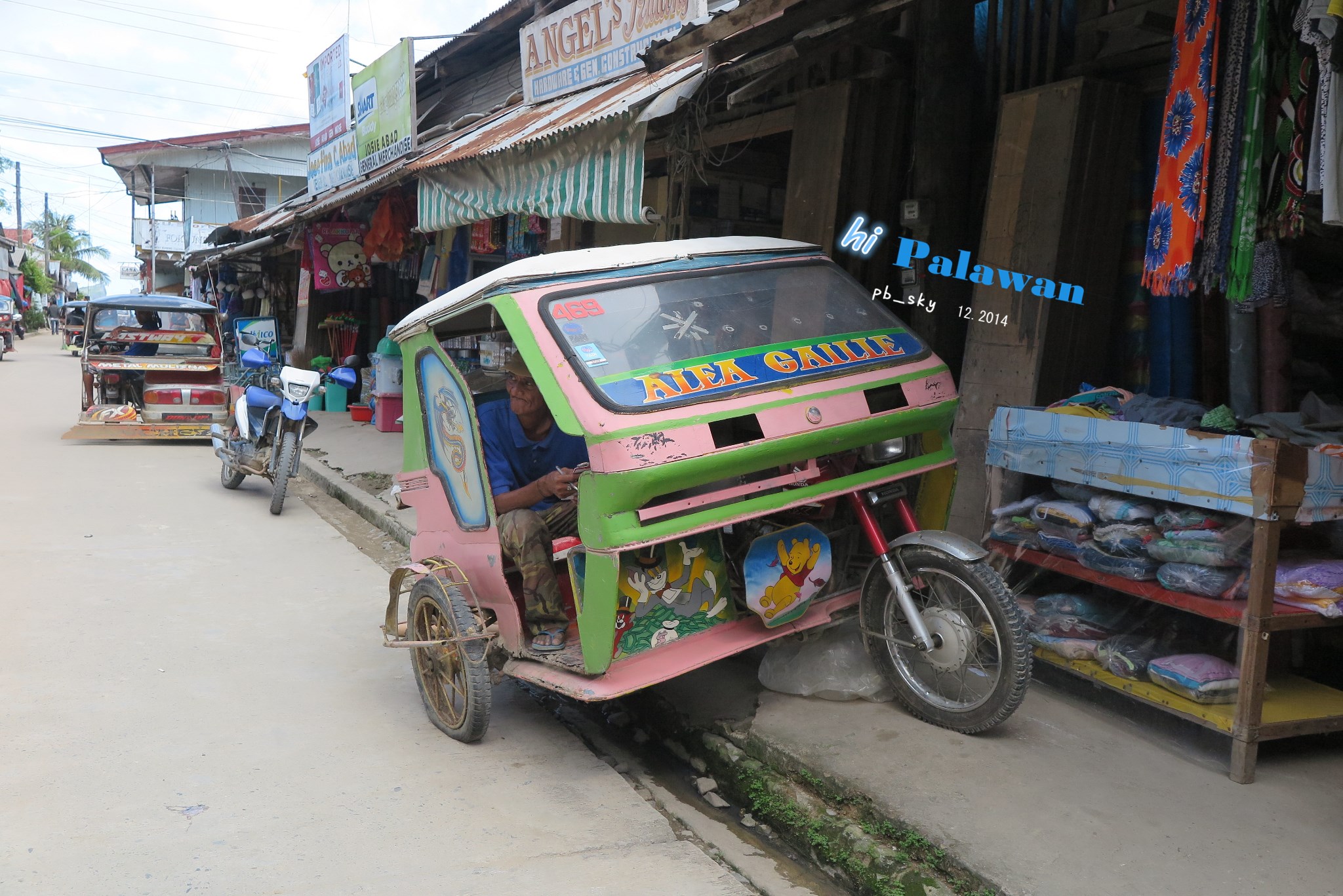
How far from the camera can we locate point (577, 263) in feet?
12.3

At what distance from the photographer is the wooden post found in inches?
127

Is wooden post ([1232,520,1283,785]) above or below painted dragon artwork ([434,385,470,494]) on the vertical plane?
below

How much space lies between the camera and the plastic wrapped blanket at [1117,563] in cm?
362

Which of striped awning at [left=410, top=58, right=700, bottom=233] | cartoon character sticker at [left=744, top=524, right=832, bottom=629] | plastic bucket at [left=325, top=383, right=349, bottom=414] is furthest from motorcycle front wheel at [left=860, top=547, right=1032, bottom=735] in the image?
plastic bucket at [left=325, top=383, right=349, bottom=414]

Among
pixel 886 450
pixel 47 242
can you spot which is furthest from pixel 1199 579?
pixel 47 242

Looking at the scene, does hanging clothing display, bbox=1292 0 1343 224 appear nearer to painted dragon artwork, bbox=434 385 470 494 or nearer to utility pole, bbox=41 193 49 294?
painted dragon artwork, bbox=434 385 470 494

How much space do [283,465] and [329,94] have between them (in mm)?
9727

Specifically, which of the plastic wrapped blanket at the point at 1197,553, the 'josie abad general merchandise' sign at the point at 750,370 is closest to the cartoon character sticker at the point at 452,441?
the 'josie abad general merchandise' sign at the point at 750,370

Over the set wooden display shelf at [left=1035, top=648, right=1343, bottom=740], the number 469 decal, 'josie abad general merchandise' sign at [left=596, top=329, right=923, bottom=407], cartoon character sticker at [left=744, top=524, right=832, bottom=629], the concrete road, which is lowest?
the concrete road

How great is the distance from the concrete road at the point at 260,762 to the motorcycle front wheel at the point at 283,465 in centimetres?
182

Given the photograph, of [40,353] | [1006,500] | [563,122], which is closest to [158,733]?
[1006,500]

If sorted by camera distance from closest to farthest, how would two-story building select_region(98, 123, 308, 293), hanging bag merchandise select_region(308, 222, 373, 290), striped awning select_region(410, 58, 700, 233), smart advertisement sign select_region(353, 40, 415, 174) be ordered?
striped awning select_region(410, 58, 700, 233), smart advertisement sign select_region(353, 40, 415, 174), hanging bag merchandise select_region(308, 222, 373, 290), two-story building select_region(98, 123, 308, 293)

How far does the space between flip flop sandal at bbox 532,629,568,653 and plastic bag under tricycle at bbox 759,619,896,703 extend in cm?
92

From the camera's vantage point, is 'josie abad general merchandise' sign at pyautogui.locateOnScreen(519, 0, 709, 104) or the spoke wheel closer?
A: the spoke wheel
